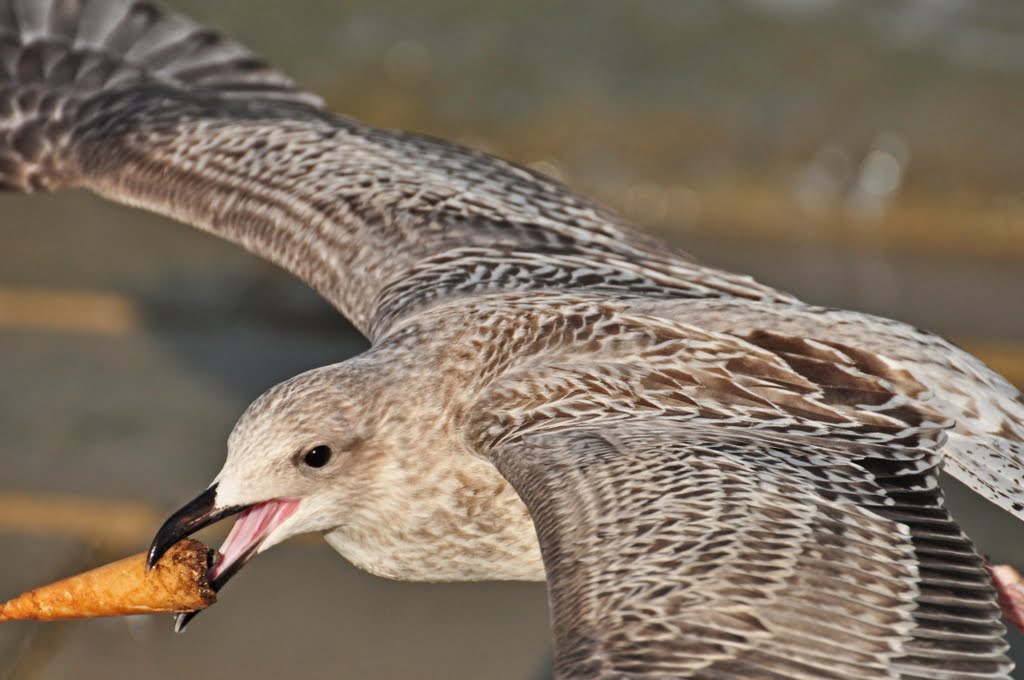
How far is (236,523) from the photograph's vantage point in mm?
4090

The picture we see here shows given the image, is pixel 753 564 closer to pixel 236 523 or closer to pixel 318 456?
pixel 318 456

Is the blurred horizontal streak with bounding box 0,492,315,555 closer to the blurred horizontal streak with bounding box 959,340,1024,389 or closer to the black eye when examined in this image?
the black eye

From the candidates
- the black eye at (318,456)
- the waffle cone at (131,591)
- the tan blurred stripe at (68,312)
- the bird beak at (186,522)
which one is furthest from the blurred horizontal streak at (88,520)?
the bird beak at (186,522)

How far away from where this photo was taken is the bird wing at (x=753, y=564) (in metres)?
3.08

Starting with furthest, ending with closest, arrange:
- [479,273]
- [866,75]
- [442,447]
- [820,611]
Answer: [866,75]
[479,273]
[442,447]
[820,611]

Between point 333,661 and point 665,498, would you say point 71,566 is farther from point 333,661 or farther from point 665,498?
point 665,498

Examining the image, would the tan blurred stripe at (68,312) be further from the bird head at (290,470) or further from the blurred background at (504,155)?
the bird head at (290,470)

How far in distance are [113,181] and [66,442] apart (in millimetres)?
1501

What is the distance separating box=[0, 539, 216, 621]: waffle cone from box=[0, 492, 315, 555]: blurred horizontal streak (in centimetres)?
167

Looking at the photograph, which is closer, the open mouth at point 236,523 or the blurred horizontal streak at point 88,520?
the open mouth at point 236,523

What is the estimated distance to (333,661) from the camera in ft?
17.2

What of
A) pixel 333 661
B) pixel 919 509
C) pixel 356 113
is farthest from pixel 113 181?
pixel 356 113

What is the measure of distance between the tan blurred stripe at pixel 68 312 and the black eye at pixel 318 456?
3.54 metres

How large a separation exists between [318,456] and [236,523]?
10.9 inches
